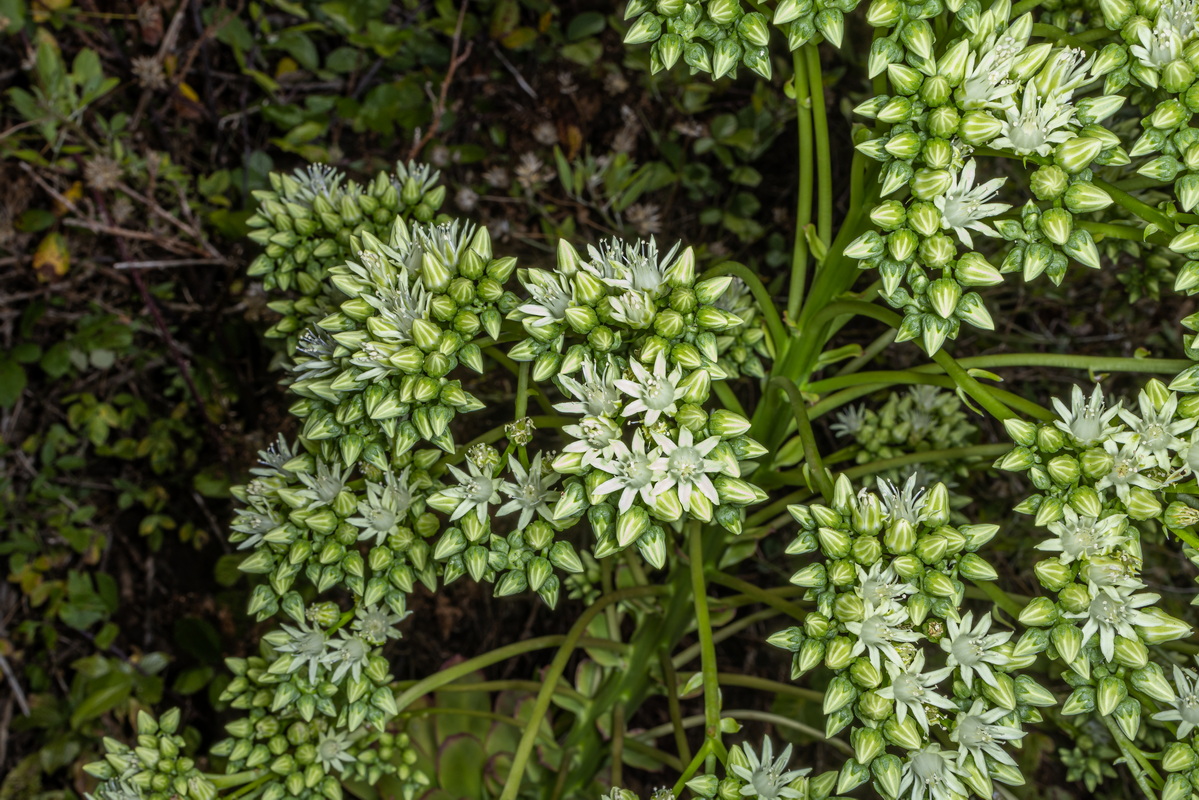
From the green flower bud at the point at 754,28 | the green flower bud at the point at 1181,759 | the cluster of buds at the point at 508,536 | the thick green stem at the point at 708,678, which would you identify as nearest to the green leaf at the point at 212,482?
the cluster of buds at the point at 508,536

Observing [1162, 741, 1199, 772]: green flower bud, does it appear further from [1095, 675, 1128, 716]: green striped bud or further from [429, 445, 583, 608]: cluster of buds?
[429, 445, 583, 608]: cluster of buds

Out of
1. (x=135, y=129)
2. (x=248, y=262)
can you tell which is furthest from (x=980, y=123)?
(x=135, y=129)

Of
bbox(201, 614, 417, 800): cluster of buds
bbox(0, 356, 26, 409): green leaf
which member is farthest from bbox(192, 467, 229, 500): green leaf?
bbox(201, 614, 417, 800): cluster of buds

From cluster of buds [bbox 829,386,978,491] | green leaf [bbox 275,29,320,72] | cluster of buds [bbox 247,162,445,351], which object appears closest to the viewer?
cluster of buds [bbox 247,162,445,351]

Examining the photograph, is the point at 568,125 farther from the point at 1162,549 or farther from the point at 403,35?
the point at 1162,549

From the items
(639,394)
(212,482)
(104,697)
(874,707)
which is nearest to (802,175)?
(639,394)

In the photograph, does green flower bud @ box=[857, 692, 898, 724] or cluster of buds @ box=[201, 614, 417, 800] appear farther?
cluster of buds @ box=[201, 614, 417, 800]
